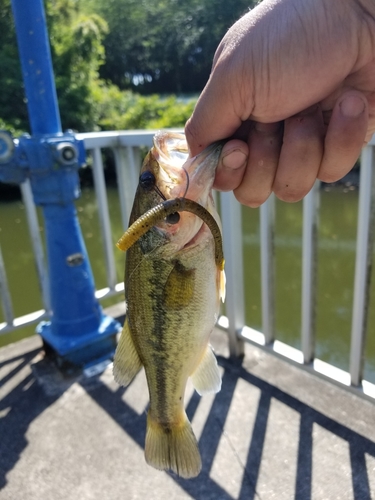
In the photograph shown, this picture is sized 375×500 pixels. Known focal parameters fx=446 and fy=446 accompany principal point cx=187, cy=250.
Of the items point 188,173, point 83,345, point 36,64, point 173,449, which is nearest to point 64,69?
point 36,64

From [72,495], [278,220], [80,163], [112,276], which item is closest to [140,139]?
[80,163]

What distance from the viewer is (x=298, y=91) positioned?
1176 mm

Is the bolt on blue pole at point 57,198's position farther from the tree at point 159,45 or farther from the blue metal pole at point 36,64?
the tree at point 159,45

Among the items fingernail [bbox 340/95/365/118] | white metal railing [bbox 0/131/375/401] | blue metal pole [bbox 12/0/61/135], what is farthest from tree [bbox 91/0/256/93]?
fingernail [bbox 340/95/365/118]

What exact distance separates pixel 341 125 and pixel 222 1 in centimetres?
3178

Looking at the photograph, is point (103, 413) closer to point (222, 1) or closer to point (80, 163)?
point (80, 163)

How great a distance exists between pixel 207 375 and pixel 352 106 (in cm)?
94

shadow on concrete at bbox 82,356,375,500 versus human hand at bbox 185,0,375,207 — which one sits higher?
human hand at bbox 185,0,375,207

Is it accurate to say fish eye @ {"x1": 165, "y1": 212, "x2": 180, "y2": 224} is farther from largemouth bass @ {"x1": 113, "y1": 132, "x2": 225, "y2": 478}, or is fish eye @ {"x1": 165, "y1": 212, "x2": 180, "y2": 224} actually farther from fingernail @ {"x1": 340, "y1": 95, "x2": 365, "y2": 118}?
fingernail @ {"x1": 340, "y1": 95, "x2": 365, "y2": 118}

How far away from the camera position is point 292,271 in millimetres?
6109

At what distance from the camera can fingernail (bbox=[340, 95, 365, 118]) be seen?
1135 mm

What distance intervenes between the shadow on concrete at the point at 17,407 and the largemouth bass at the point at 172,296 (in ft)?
4.02

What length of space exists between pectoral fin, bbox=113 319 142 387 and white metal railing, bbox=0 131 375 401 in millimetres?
1390

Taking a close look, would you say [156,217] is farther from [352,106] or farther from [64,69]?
[64,69]
